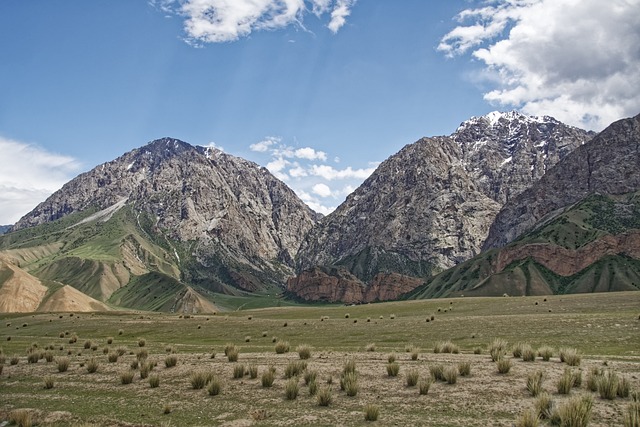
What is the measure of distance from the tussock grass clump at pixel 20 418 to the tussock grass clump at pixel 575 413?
18765 mm

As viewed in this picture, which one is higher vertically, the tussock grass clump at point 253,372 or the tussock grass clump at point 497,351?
the tussock grass clump at point 497,351

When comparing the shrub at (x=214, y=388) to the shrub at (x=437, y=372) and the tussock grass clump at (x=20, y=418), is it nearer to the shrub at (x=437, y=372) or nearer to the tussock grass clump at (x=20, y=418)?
the tussock grass clump at (x=20, y=418)

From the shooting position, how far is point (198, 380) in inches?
911

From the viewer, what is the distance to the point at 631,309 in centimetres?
5191

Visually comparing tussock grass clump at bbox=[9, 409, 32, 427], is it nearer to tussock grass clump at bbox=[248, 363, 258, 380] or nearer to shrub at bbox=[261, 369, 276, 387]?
shrub at bbox=[261, 369, 276, 387]

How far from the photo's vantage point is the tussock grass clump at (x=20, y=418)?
18.7 metres

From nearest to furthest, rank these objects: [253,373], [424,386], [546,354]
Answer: [424,386]
[253,373]
[546,354]

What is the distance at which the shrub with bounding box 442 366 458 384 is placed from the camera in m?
20.6

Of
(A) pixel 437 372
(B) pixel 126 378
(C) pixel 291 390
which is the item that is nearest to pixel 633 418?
(A) pixel 437 372

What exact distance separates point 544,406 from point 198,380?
15.1 meters

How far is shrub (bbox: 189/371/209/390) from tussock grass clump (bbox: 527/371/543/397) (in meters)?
14.3

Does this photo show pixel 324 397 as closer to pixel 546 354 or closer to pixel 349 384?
pixel 349 384

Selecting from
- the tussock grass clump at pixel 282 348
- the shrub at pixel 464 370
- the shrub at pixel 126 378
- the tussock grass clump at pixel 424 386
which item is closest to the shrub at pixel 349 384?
the tussock grass clump at pixel 424 386

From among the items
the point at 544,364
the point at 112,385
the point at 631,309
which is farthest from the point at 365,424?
the point at 631,309
